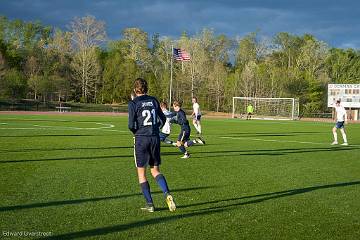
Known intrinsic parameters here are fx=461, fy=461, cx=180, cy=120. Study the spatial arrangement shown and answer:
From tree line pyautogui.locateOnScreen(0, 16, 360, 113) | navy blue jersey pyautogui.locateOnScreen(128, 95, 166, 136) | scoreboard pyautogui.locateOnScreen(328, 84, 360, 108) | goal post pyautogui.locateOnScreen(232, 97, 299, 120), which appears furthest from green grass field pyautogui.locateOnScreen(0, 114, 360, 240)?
tree line pyautogui.locateOnScreen(0, 16, 360, 113)

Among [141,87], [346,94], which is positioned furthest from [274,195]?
[346,94]

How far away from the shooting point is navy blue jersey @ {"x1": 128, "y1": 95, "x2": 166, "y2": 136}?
7.08m

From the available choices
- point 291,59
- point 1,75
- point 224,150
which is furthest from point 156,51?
point 224,150

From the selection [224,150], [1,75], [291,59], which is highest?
[291,59]

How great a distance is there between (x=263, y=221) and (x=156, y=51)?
87.7 meters

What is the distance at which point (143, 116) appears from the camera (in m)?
7.12

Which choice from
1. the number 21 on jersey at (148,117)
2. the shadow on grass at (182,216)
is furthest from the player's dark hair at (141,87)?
the shadow on grass at (182,216)

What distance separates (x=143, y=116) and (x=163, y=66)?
274 ft

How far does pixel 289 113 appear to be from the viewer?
62.0 meters

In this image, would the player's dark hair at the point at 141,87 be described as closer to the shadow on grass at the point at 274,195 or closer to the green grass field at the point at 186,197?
the green grass field at the point at 186,197

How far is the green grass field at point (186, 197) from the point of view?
6016mm

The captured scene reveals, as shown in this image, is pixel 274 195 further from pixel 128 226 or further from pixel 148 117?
pixel 128 226

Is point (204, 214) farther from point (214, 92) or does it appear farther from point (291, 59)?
point (291, 59)

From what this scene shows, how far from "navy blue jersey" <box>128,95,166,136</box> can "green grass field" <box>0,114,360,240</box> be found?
1.22 metres
